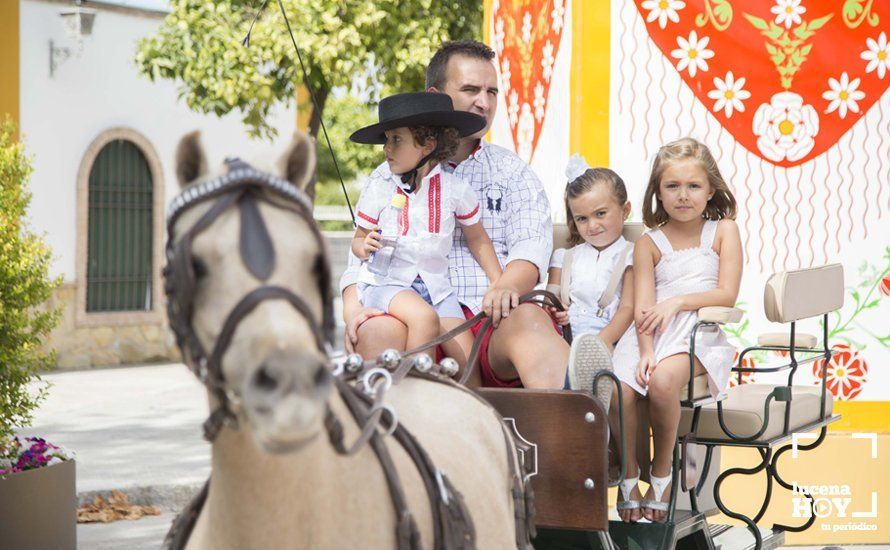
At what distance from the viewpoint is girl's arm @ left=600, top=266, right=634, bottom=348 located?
4354 mm

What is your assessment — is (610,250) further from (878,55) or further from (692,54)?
(878,55)

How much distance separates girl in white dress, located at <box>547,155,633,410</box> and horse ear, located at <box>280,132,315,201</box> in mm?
2504

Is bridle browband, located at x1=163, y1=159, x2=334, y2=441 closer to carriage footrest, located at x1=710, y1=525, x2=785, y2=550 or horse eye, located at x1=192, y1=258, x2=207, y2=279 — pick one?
horse eye, located at x1=192, y1=258, x2=207, y2=279

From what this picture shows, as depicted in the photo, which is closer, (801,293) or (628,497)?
(628,497)

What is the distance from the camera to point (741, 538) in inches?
217

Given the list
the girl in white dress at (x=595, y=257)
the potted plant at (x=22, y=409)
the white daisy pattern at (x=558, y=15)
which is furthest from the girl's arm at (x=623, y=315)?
the potted plant at (x=22, y=409)

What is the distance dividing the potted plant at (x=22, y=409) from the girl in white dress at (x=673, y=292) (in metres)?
2.95

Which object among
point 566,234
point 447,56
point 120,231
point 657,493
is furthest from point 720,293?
point 120,231

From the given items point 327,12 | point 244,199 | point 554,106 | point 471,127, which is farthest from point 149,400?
point 244,199

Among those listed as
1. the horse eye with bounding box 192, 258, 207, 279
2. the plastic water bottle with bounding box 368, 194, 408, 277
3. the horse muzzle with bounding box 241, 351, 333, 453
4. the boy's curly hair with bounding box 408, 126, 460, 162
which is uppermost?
the boy's curly hair with bounding box 408, 126, 460, 162

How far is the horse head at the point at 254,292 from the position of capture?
1.58 meters

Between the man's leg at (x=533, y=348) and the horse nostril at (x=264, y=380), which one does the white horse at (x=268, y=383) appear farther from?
the man's leg at (x=533, y=348)

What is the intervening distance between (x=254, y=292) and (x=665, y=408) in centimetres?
273
